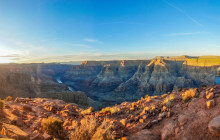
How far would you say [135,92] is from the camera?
230 ft

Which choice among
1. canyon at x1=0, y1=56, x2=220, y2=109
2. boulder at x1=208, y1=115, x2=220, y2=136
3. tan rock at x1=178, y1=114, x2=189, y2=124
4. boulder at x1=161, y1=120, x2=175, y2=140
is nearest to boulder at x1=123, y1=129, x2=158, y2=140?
boulder at x1=161, y1=120, x2=175, y2=140

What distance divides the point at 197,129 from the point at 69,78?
4922 inches

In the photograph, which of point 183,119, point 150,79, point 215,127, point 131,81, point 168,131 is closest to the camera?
point 215,127

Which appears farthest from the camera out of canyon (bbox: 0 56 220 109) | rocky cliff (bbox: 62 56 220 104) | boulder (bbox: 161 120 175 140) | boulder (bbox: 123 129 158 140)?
rocky cliff (bbox: 62 56 220 104)

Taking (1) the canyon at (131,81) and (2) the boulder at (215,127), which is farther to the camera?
(1) the canyon at (131,81)

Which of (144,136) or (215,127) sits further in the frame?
(144,136)

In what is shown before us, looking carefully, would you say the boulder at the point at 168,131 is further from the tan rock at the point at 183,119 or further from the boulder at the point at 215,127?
the boulder at the point at 215,127

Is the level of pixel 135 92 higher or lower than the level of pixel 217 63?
lower

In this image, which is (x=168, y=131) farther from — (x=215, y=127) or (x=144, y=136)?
(x=215, y=127)

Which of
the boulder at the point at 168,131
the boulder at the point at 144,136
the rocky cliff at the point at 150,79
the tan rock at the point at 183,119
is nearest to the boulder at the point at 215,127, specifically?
the tan rock at the point at 183,119

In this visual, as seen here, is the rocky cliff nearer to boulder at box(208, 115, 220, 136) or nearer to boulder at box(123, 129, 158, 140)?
boulder at box(123, 129, 158, 140)

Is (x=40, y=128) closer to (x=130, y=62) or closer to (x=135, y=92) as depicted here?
(x=135, y=92)

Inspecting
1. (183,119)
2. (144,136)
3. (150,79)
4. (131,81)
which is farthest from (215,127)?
(131,81)

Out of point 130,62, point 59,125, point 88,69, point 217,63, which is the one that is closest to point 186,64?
point 217,63
